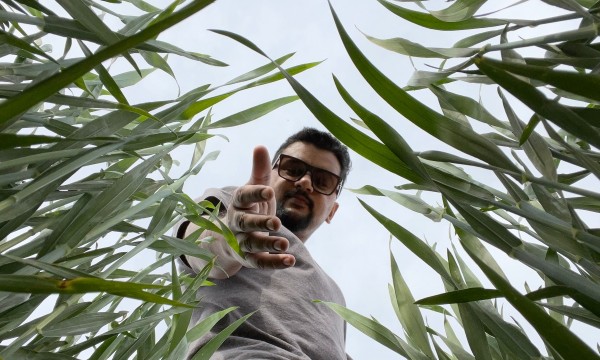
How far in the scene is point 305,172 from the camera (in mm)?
1533

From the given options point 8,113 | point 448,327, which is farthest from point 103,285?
point 448,327

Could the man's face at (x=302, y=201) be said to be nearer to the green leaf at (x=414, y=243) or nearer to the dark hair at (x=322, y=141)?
the dark hair at (x=322, y=141)

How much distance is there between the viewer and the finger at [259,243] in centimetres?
81

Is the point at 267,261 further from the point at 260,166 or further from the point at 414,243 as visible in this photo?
the point at 414,243

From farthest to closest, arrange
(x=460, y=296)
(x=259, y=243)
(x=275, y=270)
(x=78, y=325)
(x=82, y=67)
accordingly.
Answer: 1. (x=275, y=270)
2. (x=259, y=243)
3. (x=78, y=325)
4. (x=460, y=296)
5. (x=82, y=67)

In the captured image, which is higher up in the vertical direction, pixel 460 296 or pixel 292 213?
pixel 292 213

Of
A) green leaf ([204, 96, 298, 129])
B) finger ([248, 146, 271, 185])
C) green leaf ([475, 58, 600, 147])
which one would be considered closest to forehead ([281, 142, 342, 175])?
finger ([248, 146, 271, 185])

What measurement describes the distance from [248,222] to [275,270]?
412 millimetres

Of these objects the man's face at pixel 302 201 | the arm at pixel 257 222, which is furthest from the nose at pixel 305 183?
the arm at pixel 257 222

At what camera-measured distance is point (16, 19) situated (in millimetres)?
452

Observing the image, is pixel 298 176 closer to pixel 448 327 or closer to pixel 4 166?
pixel 448 327

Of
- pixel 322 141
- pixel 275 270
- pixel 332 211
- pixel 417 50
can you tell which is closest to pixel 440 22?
pixel 417 50

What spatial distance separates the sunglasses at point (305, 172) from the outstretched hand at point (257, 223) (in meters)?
0.63

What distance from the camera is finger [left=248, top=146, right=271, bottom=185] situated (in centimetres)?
87
